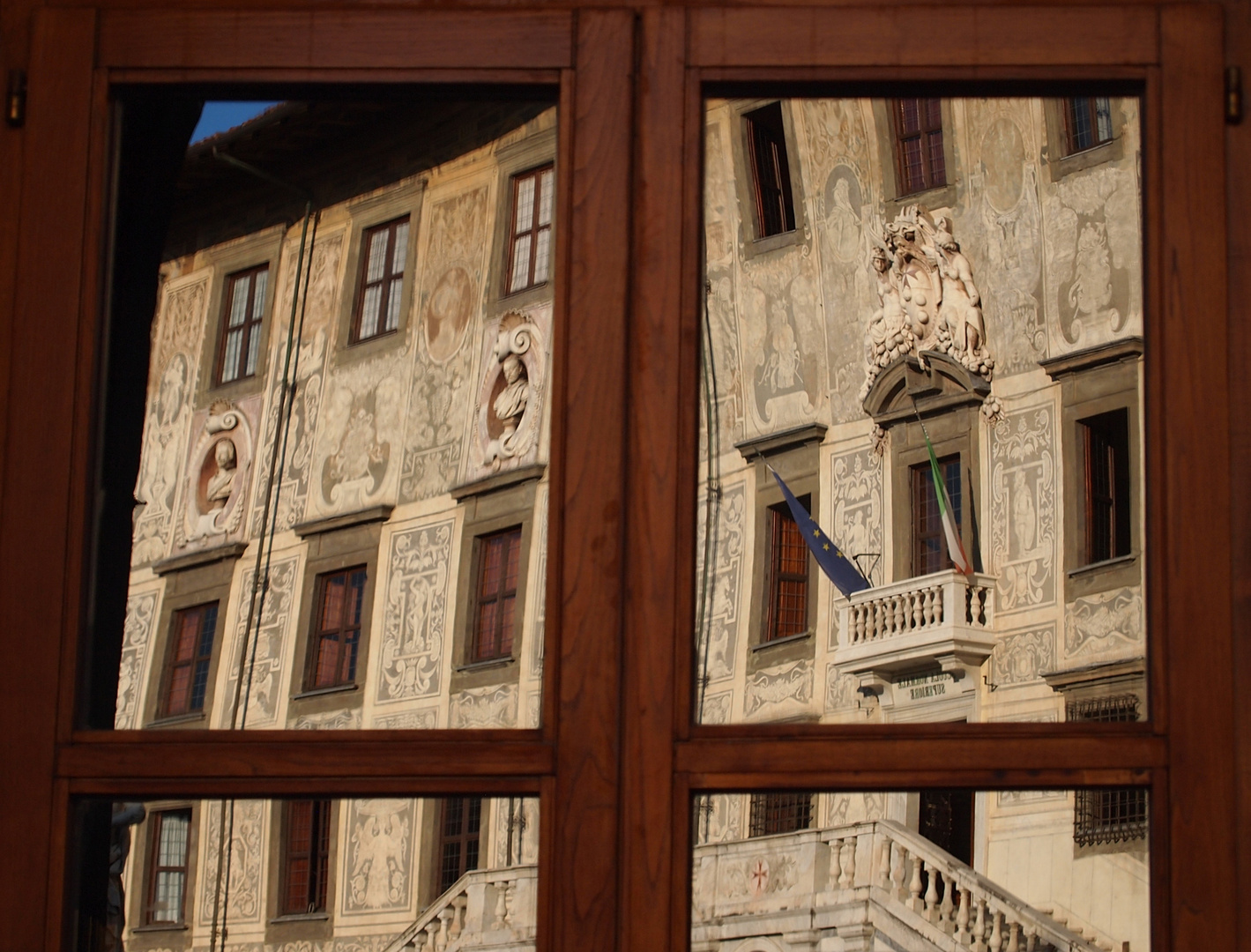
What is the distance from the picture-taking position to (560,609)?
174 centimetres

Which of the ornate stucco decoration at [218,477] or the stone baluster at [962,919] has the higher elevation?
the ornate stucco decoration at [218,477]

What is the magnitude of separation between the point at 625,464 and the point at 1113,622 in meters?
0.56

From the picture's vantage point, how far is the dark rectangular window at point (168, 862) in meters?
1.78

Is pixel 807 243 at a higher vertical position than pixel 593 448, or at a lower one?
higher

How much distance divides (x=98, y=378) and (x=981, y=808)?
36.8 inches

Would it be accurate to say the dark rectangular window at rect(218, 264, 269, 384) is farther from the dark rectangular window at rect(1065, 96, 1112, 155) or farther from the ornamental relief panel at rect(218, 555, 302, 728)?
the dark rectangular window at rect(1065, 96, 1112, 155)

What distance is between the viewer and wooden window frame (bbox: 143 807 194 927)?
5.80ft

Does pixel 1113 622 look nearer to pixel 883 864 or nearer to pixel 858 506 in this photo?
pixel 883 864

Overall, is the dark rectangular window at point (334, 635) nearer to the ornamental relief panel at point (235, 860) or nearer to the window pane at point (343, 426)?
the window pane at point (343, 426)

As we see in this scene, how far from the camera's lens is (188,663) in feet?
6.12

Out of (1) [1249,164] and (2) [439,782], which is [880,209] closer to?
(1) [1249,164]

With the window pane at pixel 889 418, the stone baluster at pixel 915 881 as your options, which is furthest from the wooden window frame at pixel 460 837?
the stone baluster at pixel 915 881

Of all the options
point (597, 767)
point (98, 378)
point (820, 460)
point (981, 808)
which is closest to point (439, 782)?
point (597, 767)

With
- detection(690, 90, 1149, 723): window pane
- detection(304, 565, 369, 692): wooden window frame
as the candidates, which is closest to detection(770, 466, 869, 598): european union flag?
detection(690, 90, 1149, 723): window pane
